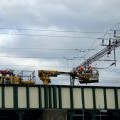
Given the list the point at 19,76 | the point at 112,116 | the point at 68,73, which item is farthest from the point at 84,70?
the point at 112,116

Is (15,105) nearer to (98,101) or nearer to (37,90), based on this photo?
(37,90)

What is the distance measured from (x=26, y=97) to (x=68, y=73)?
102 feet

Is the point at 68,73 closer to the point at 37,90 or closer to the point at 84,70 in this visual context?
the point at 84,70

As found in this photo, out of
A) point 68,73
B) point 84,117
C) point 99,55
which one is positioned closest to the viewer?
point 84,117

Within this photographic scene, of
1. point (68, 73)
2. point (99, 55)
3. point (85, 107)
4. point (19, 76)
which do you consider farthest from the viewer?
point (99, 55)

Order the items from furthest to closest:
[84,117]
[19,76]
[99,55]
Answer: [99,55]
[19,76]
[84,117]

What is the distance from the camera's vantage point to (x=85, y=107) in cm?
4919

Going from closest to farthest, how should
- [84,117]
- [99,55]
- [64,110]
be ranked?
[64,110], [84,117], [99,55]

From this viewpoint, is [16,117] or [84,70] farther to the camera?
[84,70]

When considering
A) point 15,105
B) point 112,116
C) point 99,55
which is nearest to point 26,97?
point 15,105

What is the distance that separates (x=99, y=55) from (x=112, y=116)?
121 ft

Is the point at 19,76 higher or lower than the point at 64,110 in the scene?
higher

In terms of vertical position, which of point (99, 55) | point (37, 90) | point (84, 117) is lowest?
point (84, 117)

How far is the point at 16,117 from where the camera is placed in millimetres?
50156
